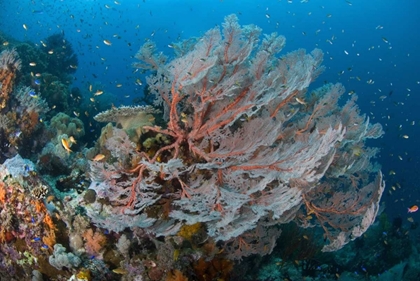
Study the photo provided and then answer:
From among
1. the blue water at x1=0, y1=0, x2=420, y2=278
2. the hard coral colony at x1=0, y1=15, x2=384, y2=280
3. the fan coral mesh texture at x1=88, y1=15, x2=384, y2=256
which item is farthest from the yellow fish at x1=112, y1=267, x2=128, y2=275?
the blue water at x1=0, y1=0, x2=420, y2=278

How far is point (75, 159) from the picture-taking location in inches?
262

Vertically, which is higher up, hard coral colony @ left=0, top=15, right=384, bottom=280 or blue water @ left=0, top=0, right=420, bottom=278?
blue water @ left=0, top=0, right=420, bottom=278

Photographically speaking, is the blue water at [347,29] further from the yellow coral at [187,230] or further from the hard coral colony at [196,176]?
the yellow coral at [187,230]

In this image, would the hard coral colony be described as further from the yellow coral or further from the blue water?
the blue water

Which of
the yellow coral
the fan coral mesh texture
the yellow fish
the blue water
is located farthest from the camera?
the blue water

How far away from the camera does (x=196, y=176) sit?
15.5 feet

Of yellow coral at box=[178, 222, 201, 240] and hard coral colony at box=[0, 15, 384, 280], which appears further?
yellow coral at box=[178, 222, 201, 240]

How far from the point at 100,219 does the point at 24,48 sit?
1455 centimetres

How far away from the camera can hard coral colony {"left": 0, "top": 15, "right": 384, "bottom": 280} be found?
4.16 meters

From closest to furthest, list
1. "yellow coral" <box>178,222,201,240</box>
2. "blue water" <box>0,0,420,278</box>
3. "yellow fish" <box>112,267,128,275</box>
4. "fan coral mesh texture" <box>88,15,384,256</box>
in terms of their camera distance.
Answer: "fan coral mesh texture" <box>88,15,384,256</box> < "yellow fish" <box>112,267,128,275</box> < "yellow coral" <box>178,222,201,240</box> < "blue water" <box>0,0,420,278</box>

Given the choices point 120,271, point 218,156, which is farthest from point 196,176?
point 120,271

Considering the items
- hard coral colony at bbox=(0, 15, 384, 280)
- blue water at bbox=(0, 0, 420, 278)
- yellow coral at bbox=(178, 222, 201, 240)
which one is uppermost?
blue water at bbox=(0, 0, 420, 278)

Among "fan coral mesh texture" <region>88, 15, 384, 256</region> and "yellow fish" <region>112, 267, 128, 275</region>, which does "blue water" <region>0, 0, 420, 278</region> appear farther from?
"yellow fish" <region>112, 267, 128, 275</region>

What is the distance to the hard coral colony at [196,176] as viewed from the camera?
13.6ft
